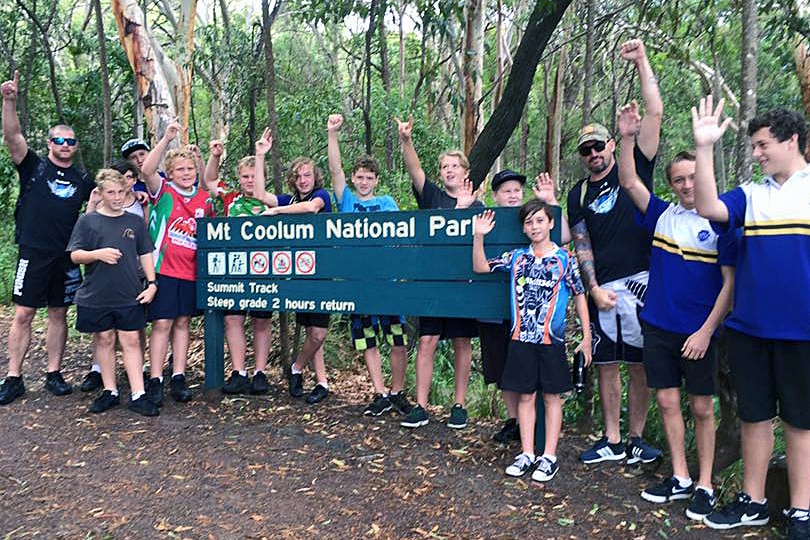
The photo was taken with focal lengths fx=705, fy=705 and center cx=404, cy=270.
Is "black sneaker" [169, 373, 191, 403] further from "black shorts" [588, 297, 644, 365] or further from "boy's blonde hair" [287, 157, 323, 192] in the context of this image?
"black shorts" [588, 297, 644, 365]

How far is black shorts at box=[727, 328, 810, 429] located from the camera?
3354 mm

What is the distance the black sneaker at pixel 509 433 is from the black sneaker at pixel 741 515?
142 cm

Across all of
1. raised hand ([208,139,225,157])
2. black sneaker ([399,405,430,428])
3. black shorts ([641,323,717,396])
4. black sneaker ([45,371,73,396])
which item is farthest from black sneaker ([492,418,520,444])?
black sneaker ([45,371,73,396])

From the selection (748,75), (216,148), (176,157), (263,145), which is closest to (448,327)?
(263,145)

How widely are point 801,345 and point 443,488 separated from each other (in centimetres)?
204

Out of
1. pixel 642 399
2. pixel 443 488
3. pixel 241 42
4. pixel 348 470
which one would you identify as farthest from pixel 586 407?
pixel 241 42

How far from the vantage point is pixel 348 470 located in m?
4.36

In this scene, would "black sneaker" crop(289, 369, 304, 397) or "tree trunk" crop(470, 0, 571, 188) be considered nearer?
"black sneaker" crop(289, 369, 304, 397)

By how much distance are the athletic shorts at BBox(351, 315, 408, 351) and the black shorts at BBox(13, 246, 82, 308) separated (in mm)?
2343

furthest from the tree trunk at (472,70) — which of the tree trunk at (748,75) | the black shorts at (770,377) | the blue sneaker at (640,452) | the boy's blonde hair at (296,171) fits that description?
the black shorts at (770,377)

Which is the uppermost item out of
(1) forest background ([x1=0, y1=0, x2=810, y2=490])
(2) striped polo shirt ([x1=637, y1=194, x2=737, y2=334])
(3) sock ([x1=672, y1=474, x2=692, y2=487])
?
(1) forest background ([x1=0, y1=0, x2=810, y2=490])

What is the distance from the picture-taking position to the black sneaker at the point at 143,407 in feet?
16.9

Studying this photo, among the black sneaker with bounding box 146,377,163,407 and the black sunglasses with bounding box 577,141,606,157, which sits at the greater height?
the black sunglasses with bounding box 577,141,606,157

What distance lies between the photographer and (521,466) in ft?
14.0
